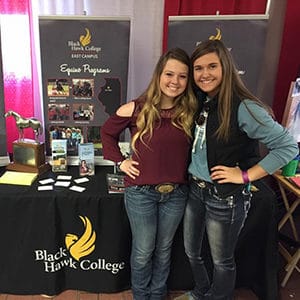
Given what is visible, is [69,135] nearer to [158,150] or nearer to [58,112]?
[58,112]

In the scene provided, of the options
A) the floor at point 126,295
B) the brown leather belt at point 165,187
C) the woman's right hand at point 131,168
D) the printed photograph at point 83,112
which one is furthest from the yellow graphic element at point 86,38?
→ the floor at point 126,295

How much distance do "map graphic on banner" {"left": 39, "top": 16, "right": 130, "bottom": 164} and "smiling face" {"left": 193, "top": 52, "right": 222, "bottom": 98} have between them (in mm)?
799

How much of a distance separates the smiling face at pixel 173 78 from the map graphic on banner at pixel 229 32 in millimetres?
816

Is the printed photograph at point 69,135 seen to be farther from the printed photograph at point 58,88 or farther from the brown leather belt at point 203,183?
the brown leather belt at point 203,183

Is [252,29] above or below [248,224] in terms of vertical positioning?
above

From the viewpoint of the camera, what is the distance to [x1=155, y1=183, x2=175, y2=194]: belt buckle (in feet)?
4.68

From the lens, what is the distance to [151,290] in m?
1.69

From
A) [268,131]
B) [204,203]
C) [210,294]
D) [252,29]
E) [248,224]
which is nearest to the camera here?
[268,131]

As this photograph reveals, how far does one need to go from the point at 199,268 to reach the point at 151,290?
0.91 feet

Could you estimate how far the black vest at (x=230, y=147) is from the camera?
4.22 feet

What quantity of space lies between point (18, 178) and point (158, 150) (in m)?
0.94

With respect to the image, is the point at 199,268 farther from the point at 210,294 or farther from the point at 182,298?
the point at 182,298

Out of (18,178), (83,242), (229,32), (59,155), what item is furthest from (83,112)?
(229,32)

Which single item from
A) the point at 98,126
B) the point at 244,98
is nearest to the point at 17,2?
the point at 98,126
